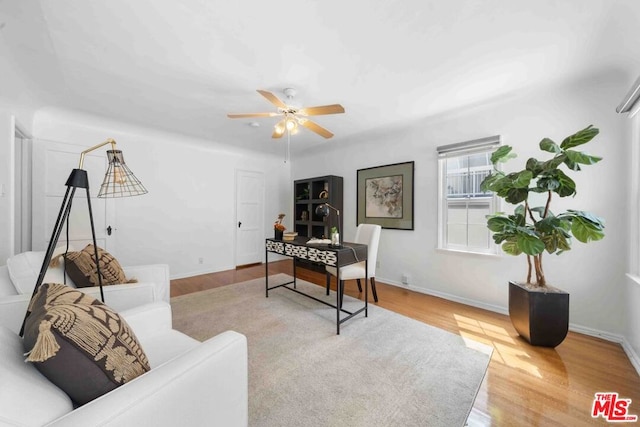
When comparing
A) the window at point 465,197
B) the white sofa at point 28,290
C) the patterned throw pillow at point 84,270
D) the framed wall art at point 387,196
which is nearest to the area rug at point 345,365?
the white sofa at point 28,290

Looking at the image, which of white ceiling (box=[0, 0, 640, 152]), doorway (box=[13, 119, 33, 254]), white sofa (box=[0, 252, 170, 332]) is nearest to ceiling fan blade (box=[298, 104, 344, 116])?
white ceiling (box=[0, 0, 640, 152])

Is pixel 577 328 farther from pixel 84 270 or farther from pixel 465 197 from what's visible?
pixel 84 270

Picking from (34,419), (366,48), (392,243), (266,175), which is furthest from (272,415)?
(266,175)

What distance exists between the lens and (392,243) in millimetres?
3807

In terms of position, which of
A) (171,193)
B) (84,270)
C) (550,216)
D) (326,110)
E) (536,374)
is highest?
(326,110)

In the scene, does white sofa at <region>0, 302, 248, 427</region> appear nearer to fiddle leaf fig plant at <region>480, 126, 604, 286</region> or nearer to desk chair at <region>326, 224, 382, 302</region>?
desk chair at <region>326, 224, 382, 302</region>

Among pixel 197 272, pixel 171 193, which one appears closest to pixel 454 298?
pixel 197 272

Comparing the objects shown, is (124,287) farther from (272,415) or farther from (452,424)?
(452,424)

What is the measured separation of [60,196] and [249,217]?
9.14ft

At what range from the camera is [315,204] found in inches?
190

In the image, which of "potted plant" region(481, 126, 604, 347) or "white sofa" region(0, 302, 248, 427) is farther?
"potted plant" region(481, 126, 604, 347)

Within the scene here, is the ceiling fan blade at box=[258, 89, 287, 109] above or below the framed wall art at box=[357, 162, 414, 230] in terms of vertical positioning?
above

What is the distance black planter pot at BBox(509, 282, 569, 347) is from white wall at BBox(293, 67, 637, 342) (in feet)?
2.04

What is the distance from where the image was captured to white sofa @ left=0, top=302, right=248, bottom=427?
0.62m
